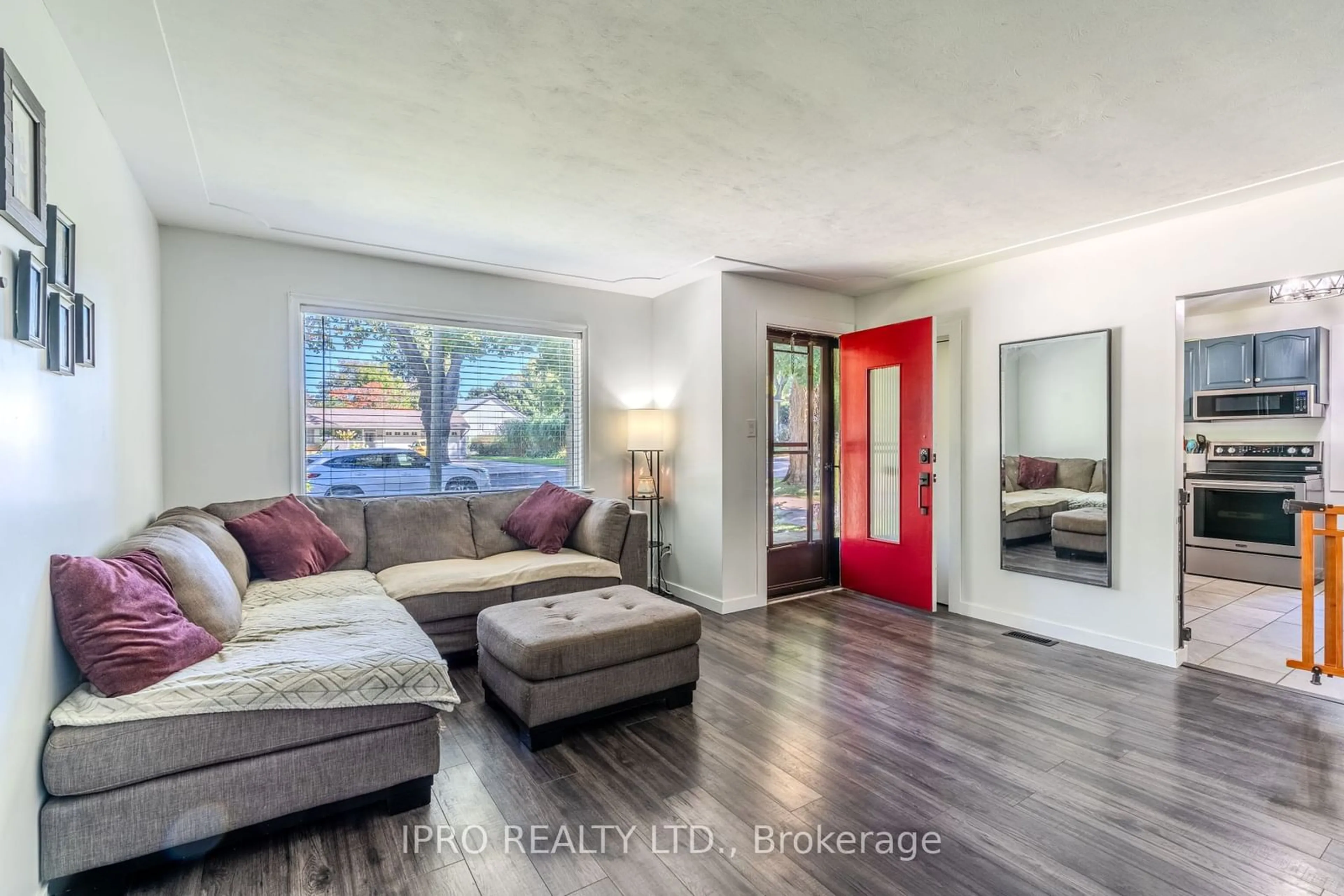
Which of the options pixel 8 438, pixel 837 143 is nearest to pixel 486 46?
pixel 837 143

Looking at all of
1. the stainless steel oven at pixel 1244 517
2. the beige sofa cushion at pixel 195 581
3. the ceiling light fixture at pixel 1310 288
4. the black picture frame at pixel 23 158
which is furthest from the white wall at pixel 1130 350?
the black picture frame at pixel 23 158

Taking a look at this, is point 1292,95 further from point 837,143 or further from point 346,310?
point 346,310

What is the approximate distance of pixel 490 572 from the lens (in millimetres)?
3596

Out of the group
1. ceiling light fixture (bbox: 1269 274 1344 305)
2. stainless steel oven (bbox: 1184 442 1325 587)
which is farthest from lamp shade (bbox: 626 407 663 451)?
stainless steel oven (bbox: 1184 442 1325 587)

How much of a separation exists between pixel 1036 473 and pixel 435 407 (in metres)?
4.08

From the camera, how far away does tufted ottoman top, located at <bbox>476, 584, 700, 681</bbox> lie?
2514mm

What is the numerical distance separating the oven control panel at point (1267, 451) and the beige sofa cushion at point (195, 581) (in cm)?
734

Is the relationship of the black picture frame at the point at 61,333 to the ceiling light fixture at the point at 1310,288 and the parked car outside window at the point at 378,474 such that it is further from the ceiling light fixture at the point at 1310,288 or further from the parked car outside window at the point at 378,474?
the ceiling light fixture at the point at 1310,288

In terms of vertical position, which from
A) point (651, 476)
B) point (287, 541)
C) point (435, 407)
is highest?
point (435, 407)

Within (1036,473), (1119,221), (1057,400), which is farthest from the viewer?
(1036,473)

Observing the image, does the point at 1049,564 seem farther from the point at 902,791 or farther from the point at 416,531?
the point at 416,531

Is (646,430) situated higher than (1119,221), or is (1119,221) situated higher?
(1119,221)

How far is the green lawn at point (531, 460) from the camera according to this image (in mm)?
Result: 4605

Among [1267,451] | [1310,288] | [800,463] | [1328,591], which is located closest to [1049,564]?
[1328,591]
